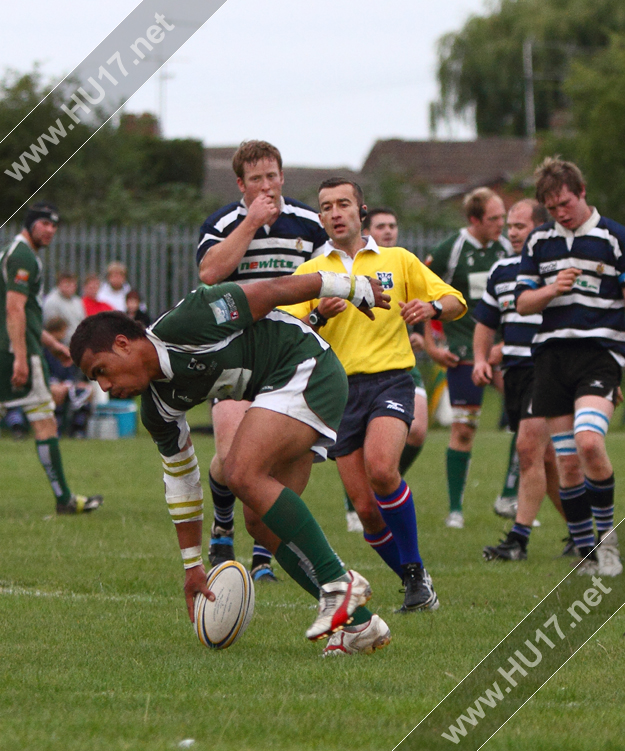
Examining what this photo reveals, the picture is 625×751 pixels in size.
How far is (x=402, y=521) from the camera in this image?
19.0 ft

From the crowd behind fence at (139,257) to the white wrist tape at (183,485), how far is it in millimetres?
17930

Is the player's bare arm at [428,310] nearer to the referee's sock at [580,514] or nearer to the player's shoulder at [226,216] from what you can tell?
the player's shoulder at [226,216]

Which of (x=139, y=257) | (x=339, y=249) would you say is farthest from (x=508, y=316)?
(x=139, y=257)

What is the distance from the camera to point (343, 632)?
15.2 ft

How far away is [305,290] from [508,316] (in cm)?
401

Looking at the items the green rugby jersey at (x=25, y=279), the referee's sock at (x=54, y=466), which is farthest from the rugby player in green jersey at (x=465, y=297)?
the green rugby jersey at (x=25, y=279)

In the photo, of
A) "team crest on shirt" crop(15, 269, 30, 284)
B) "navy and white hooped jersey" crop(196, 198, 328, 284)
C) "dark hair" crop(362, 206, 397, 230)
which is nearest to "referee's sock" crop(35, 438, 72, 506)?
"team crest on shirt" crop(15, 269, 30, 284)

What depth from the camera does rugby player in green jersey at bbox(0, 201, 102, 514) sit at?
9.16 m

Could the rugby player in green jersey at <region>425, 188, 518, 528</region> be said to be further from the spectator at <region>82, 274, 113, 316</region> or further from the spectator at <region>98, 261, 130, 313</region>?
the spectator at <region>98, 261, 130, 313</region>

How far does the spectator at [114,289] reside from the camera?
1739 cm

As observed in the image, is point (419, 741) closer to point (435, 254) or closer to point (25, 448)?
point (435, 254)

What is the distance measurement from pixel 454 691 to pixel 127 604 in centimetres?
219

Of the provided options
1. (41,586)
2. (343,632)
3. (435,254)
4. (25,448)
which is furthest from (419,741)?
(25,448)

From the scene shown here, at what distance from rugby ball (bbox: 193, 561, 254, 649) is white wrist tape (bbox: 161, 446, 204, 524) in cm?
33
